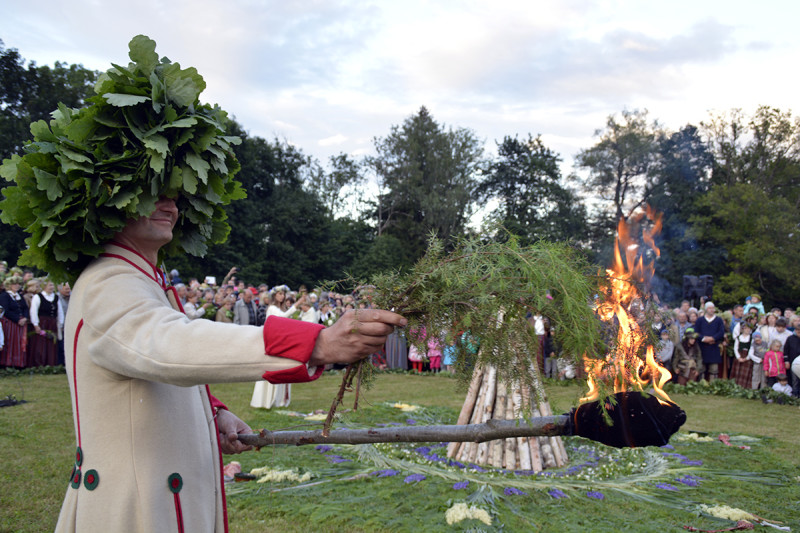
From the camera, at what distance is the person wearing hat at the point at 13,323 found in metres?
14.5

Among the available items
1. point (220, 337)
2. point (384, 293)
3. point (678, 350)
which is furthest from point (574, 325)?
point (678, 350)

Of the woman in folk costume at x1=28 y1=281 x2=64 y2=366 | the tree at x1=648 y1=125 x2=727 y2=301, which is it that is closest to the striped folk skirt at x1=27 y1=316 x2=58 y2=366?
the woman in folk costume at x1=28 y1=281 x2=64 y2=366

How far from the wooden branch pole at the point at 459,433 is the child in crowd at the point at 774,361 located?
15.1 metres

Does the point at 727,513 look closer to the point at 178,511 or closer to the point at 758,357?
the point at 178,511

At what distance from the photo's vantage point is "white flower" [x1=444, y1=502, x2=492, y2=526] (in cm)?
574

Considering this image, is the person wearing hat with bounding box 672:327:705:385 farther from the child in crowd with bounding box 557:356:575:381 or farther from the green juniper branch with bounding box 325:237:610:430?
the green juniper branch with bounding box 325:237:610:430

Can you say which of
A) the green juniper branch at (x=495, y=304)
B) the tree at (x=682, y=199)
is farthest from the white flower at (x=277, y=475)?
the tree at (x=682, y=199)

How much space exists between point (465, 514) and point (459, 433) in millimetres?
3561

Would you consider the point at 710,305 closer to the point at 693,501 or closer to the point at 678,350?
the point at 678,350

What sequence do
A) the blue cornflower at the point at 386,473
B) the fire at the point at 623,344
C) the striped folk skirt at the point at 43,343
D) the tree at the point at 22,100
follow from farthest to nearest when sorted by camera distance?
1. the tree at the point at 22,100
2. the striped folk skirt at the point at 43,343
3. the blue cornflower at the point at 386,473
4. the fire at the point at 623,344

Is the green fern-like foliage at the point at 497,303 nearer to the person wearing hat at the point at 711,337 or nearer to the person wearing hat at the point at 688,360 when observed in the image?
the person wearing hat at the point at 688,360

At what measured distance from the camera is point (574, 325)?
2.41 m

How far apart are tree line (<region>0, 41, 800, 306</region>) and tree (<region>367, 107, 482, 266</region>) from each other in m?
0.12

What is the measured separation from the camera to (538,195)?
42281mm
